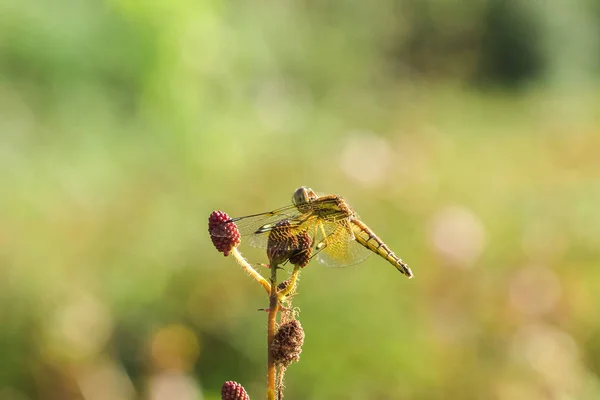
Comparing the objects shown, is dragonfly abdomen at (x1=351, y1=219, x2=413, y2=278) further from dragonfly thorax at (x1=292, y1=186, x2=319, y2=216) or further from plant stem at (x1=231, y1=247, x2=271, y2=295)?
plant stem at (x1=231, y1=247, x2=271, y2=295)

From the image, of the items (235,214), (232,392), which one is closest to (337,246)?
(232,392)

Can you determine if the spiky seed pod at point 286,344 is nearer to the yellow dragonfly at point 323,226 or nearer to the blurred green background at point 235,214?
the yellow dragonfly at point 323,226

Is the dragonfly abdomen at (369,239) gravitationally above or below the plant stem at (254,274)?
above

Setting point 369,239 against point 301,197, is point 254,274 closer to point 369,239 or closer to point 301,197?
point 301,197

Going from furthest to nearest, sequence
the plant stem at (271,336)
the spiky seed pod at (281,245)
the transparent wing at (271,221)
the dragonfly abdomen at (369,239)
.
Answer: the dragonfly abdomen at (369,239) < the transparent wing at (271,221) < the spiky seed pod at (281,245) < the plant stem at (271,336)

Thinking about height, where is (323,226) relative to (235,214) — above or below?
below

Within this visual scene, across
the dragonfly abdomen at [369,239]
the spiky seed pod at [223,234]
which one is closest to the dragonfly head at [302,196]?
the dragonfly abdomen at [369,239]

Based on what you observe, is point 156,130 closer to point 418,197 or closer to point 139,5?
point 139,5
